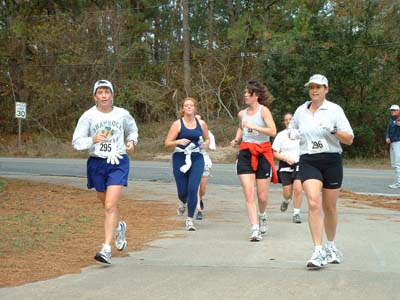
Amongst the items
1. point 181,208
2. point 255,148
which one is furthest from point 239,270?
point 181,208

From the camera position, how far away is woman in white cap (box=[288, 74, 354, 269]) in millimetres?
7418

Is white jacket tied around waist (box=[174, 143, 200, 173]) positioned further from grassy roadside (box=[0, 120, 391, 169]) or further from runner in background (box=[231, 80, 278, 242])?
grassy roadside (box=[0, 120, 391, 169])

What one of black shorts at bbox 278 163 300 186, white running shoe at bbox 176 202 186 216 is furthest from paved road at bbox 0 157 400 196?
white running shoe at bbox 176 202 186 216

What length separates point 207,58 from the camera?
1725 inches

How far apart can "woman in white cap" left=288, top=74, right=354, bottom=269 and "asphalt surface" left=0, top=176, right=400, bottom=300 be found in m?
0.50

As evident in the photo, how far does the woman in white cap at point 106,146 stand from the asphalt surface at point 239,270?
74 cm

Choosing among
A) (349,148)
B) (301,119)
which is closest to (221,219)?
(301,119)

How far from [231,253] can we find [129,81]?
35770mm

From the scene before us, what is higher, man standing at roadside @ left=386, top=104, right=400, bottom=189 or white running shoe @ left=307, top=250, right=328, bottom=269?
man standing at roadside @ left=386, top=104, right=400, bottom=189

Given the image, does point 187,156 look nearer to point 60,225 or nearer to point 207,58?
point 60,225

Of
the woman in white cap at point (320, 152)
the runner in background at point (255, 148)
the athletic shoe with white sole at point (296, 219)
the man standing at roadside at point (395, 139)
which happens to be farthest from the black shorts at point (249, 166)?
the man standing at roadside at point (395, 139)

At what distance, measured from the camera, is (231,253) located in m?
8.26

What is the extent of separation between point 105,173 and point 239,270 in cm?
193

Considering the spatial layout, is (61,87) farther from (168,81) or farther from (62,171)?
(62,171)
